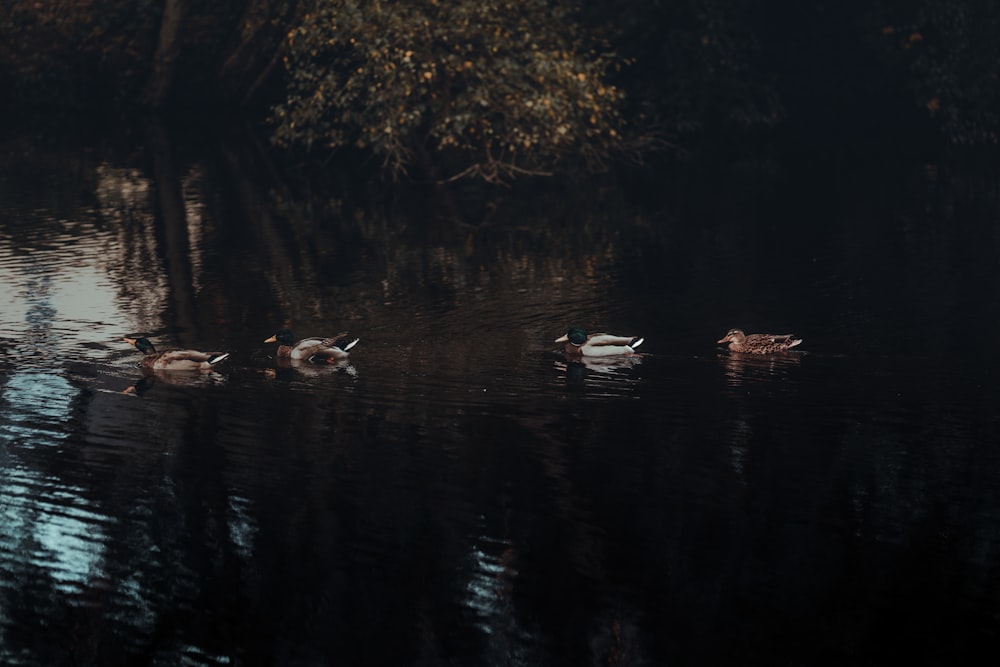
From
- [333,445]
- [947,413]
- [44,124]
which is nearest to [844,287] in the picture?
[947,413]

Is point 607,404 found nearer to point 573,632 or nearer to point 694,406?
point 694,406

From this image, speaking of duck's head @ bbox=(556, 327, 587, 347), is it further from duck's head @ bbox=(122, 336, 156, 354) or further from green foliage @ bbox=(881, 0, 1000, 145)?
green foliage @ bbox=(881, 0, 1000, 145)

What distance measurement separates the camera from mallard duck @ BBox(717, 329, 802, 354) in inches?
835

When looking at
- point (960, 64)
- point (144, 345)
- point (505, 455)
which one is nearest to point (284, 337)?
point (144, 345)

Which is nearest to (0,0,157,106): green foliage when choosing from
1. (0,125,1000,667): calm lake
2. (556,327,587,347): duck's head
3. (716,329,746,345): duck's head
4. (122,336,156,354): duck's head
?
(0,125,1000,667): calm lake

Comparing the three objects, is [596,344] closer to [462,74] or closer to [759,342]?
[759,342]

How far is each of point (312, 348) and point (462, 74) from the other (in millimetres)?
19029

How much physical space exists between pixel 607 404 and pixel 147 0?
1917 inches

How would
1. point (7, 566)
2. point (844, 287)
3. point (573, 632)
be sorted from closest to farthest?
point (573, 632) < point (7, 566) < point (844, 287)

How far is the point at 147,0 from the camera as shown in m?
63.2

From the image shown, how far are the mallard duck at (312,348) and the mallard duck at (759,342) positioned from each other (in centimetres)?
505

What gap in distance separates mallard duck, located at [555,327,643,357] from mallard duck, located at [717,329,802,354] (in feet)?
4.08

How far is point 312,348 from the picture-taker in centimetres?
2142

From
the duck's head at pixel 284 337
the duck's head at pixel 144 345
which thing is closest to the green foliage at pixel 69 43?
the duck's head at pixel 144 345
